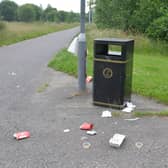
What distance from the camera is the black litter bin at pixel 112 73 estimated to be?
17.0 ft

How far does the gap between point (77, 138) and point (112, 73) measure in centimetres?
162

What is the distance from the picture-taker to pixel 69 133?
4.29 m

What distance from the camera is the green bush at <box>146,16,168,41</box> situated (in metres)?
18.0

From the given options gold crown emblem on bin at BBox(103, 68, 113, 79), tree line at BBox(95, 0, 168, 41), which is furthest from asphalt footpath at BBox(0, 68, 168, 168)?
tree line at BBox(95, 0, 168, 41)

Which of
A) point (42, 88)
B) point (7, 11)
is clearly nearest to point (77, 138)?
point (42, 88)

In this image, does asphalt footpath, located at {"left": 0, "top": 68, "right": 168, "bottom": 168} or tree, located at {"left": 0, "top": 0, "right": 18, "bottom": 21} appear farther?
tree, located at {"left": 0, "top": 0, "right": 18, "bottom": 21}

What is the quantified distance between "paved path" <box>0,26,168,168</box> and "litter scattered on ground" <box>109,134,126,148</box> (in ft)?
0.22

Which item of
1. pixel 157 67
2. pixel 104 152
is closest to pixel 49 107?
pixel 104 152

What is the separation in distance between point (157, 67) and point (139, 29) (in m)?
13.0

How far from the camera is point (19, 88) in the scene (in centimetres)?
716

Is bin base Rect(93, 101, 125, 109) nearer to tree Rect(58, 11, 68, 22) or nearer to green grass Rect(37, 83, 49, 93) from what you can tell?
green grass Rect(37, 83, 49, 93)

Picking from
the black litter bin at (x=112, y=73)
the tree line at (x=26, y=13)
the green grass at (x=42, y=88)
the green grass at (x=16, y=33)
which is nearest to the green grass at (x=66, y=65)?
the green grass at (x=42, y=88)

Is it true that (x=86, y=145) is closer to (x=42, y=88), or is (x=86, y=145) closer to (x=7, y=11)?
(x=42, y=88)

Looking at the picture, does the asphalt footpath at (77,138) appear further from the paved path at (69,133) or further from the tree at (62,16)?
the tree at (62,16)
